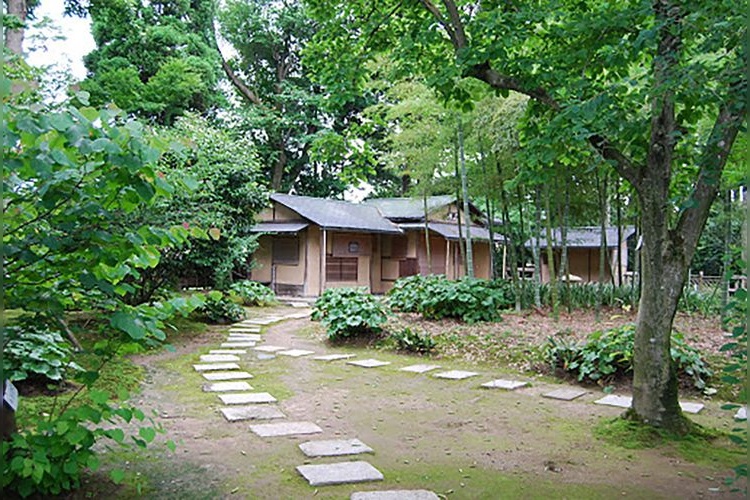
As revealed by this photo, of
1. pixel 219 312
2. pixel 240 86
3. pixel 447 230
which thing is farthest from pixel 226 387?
pixel 240 86

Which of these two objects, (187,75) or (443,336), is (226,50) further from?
(443,336)

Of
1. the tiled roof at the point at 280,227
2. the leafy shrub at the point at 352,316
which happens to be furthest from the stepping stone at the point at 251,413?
the tiled roof at the point at 280,227

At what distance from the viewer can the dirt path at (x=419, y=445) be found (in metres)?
2.78

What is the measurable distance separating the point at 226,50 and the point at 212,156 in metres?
15.7

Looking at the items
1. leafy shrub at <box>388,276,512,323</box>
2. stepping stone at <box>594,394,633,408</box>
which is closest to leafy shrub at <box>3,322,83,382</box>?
stepping stone at <box>594,394,633,408</box>

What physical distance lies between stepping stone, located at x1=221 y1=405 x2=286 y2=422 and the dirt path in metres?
0.09

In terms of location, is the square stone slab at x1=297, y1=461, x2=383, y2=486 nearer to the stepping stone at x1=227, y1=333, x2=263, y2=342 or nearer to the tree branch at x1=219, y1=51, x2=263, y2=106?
the stepping stone at x1=227, y1=333, x2=263, y2=342

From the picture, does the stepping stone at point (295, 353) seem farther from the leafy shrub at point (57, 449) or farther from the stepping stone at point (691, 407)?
the leafy shrub at point (57, 449)

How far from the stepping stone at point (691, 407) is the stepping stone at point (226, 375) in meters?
4.07

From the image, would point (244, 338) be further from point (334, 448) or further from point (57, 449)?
point (57, 449)

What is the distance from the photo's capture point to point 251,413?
4.16 metres

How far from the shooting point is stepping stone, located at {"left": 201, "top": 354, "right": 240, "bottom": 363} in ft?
20.7

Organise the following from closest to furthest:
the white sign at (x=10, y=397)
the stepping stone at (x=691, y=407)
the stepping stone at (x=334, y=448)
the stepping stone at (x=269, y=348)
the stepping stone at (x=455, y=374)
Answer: the white sign at (x=10, y=397), the stepping stone at (x=334, y=448), the stepping stone at (x=691, y=407), the stepping stone at (x=455, y=374), the stepping stone at (x=269, y=348)

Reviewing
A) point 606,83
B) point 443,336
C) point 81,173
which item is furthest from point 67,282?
point 443,336
